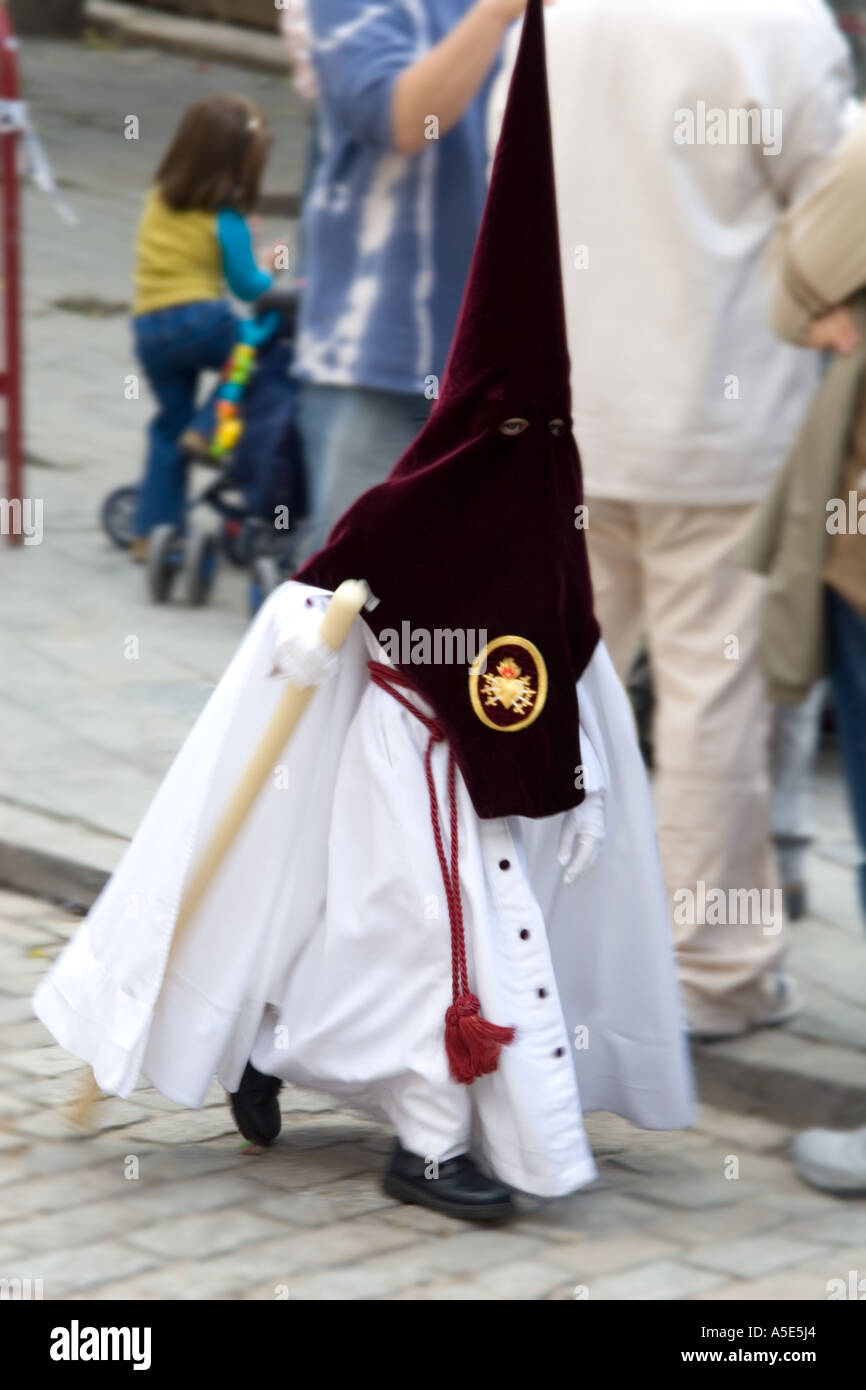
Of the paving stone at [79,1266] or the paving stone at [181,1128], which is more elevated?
the paving stone at [79,1266]

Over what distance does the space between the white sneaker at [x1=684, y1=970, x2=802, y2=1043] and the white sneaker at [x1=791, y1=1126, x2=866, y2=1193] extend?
45 cm

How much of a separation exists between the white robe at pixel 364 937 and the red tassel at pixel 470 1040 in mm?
29

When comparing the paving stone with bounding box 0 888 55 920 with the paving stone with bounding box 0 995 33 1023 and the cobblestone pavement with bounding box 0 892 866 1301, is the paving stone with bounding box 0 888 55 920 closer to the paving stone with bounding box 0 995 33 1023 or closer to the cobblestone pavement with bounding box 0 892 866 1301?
the paving stone with bounding box 0 995 33 1023

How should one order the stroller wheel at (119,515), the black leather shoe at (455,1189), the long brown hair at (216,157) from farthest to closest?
the stroller wheel at (119,515), the long brown hair at (216,157), the black leather shoe at (455,1189)

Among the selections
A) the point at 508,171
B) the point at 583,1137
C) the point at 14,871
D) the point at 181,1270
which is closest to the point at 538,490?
the point at 508,171

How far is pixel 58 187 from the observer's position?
42.5 ft

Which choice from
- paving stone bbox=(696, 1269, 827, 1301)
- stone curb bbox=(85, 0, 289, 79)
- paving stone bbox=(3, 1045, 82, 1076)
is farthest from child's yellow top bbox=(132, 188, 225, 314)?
stone curb bbox=(85, 0, 289, 79)

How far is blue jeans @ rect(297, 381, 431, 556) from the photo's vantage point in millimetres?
4555

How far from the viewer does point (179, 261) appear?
7242 mm

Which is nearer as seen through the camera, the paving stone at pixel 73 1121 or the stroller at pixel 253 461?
the paving stone at pixel 73 1121

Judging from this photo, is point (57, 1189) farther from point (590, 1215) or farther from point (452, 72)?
point (452, 72)

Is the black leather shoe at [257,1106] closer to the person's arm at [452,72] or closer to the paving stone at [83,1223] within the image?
the paving stone at [83,1223]

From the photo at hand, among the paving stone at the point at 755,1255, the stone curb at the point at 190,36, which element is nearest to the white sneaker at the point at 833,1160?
the paving stone at the point at 755,1255

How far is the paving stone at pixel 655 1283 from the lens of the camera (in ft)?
11.4
